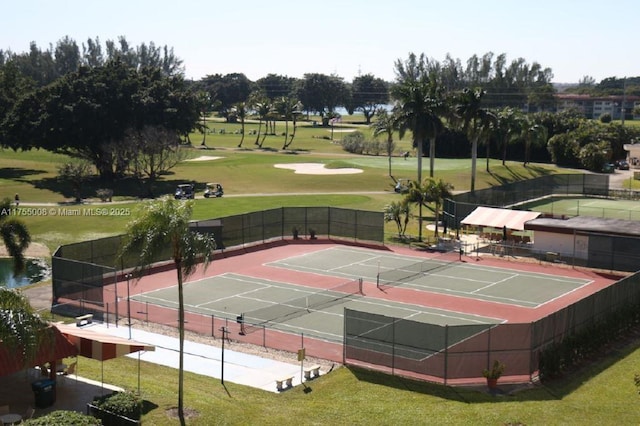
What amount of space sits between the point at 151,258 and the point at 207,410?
519 cm

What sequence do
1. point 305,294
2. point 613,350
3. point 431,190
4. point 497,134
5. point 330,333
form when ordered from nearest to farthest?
1. point 613,350
2. point 330,333
3. point 305,294
4. point 431,190
5. point 497,134

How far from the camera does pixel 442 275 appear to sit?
50.3 meters

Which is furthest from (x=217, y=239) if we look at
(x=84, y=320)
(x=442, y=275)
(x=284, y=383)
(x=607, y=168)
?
(x=607, y=168)

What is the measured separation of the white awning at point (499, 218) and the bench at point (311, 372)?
3016cm

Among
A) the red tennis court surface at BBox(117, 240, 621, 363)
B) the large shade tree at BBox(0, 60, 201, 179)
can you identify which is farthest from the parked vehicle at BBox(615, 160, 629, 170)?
the red tennis court surface at BBox(117, 240, 621, 363)

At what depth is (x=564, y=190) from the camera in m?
86.2

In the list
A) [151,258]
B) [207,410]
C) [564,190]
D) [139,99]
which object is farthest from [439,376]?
[139,99]

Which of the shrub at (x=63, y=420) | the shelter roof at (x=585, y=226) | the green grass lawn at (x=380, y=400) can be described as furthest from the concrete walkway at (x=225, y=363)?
the shelter roof at (x=585, y=226)

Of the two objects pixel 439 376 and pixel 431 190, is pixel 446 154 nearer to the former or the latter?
pixel 431 190

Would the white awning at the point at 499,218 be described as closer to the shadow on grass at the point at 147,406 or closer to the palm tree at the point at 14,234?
the palm tree at the point at 14,234

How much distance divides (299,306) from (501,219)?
75.9 feet

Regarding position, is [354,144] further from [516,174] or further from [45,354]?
[45,354]

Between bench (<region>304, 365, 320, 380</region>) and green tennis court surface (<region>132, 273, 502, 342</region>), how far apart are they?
5156 mm

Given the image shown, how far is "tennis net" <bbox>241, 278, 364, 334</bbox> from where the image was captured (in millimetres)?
39188
